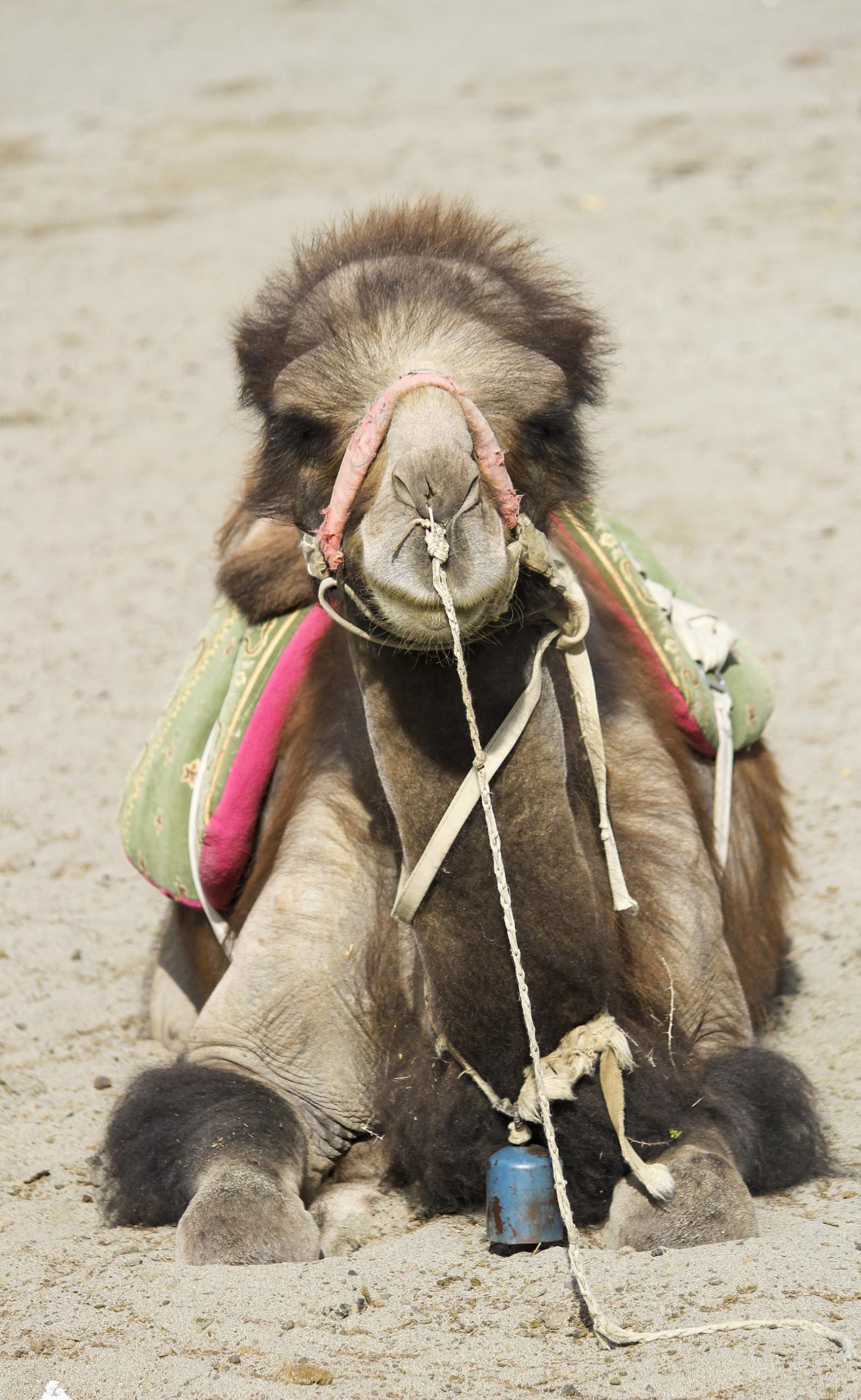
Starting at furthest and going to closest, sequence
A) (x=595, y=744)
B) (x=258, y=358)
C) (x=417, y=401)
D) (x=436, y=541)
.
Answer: (x=595, y=744) → (x=258, y=358) → (x=417, y=401) → (x=436, y=541)

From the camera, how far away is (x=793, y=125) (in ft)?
43.5

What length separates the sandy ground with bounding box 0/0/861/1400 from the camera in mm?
2768

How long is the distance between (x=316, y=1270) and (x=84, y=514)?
6.37m

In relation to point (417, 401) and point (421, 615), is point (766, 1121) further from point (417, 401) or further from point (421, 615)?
point (417, 401)

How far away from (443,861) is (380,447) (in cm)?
67

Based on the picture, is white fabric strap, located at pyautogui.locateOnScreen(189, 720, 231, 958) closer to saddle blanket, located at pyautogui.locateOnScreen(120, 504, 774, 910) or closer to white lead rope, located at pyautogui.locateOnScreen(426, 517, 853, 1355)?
saddle blanket, located at pyautogui.locateOnScreen(120, 504, 774, 910)

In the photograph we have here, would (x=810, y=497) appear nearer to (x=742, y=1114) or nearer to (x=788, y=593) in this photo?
(x=788, y=593)

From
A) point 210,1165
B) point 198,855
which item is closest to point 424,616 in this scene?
point 210,1165

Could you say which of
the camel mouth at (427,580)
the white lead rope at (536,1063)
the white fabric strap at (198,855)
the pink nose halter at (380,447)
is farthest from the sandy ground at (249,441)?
the white fabric strap at (198,855)

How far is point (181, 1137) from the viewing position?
337 centimetres

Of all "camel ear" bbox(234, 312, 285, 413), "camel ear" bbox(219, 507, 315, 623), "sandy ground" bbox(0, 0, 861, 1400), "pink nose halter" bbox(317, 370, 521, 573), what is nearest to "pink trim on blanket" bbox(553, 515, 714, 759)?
"sandy ground" bbox(0, 0, 861, 1400)

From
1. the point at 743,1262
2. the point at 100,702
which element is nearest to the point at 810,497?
the point at 100,702

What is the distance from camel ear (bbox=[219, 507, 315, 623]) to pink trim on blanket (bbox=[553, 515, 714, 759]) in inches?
21.8

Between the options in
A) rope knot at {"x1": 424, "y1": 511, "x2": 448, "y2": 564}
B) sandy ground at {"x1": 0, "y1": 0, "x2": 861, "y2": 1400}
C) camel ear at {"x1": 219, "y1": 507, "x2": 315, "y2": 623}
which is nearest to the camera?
rope knot at {"x1": 424, "y1": 511, "x2": 448, "y2": 564}
